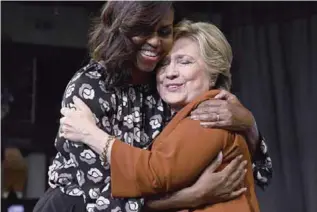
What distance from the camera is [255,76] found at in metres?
3.36

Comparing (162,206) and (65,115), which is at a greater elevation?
(65,115)

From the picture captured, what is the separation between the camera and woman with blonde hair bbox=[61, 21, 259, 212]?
1818 mm

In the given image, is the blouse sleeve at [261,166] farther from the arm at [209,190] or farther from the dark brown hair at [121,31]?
the dark brown hair at [121,31]

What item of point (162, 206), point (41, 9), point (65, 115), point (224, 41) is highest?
point (41, 9)

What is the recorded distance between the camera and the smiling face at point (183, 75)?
1.93m

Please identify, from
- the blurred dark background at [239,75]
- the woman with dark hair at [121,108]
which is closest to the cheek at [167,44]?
the woman with dark hair at [121,108]

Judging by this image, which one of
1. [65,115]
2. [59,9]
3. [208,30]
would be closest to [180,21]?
[208,30]

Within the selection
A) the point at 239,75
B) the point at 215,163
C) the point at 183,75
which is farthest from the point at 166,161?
the point at 239,75

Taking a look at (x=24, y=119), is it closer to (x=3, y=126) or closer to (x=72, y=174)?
(x=3, y=126)

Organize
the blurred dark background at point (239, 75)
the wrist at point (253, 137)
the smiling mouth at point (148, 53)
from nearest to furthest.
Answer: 1. the smiling mouth at point (148, 53)
2. the wrist at point (253, 137)
3. the blurred dark background at point (239, 75)

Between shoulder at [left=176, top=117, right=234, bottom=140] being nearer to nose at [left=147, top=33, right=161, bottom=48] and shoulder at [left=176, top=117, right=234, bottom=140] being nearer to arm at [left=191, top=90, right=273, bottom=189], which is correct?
arm at [left=191, top=90, right=273, bottom=189]

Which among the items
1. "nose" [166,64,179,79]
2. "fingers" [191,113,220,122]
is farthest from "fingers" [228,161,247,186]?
"nose" [166,64,179,79]

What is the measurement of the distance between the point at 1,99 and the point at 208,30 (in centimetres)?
146

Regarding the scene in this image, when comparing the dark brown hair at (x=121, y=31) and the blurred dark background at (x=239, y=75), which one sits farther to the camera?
the blurred dark background at (x=239, y=75)
